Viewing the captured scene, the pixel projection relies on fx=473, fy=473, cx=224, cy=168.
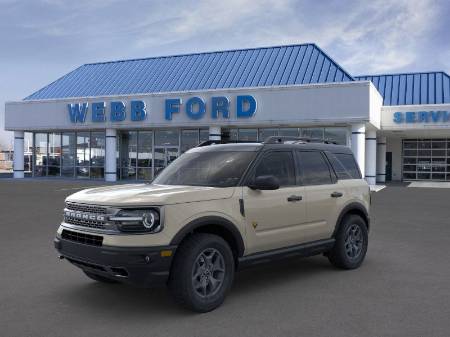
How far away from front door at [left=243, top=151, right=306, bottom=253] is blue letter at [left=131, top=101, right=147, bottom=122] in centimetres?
2405

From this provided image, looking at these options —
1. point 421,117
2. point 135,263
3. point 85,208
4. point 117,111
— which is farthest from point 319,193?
point 117,111

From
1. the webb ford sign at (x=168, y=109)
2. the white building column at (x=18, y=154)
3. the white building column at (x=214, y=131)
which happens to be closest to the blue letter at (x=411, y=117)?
the webb ford sign at (x=168, y=109)

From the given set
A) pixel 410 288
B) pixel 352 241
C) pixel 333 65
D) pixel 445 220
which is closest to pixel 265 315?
pixel 410 288

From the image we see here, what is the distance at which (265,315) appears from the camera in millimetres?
4863

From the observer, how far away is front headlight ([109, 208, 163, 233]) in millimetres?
4699

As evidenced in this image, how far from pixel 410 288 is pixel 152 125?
24966mm

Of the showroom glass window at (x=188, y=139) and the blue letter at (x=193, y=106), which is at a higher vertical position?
the blue letter at (x=193, y=106)

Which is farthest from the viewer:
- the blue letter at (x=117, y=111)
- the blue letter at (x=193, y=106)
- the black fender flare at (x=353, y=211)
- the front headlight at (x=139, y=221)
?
the blue letter at (x=117, y=111)

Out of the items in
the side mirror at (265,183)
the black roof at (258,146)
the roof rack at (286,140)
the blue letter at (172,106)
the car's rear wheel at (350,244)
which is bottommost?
the car's rear wheel at (350,244)

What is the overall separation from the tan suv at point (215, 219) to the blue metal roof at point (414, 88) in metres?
27.9

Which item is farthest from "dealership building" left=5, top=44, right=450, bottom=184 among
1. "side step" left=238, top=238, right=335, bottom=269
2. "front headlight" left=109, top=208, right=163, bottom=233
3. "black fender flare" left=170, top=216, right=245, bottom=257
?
"front headlight" left=109, top=208, right=163, bottom=233

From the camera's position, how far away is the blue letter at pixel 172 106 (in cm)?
2853

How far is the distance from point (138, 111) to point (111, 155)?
12.5 ft

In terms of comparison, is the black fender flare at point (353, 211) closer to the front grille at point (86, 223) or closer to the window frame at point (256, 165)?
the window frame at point (256, 165)
